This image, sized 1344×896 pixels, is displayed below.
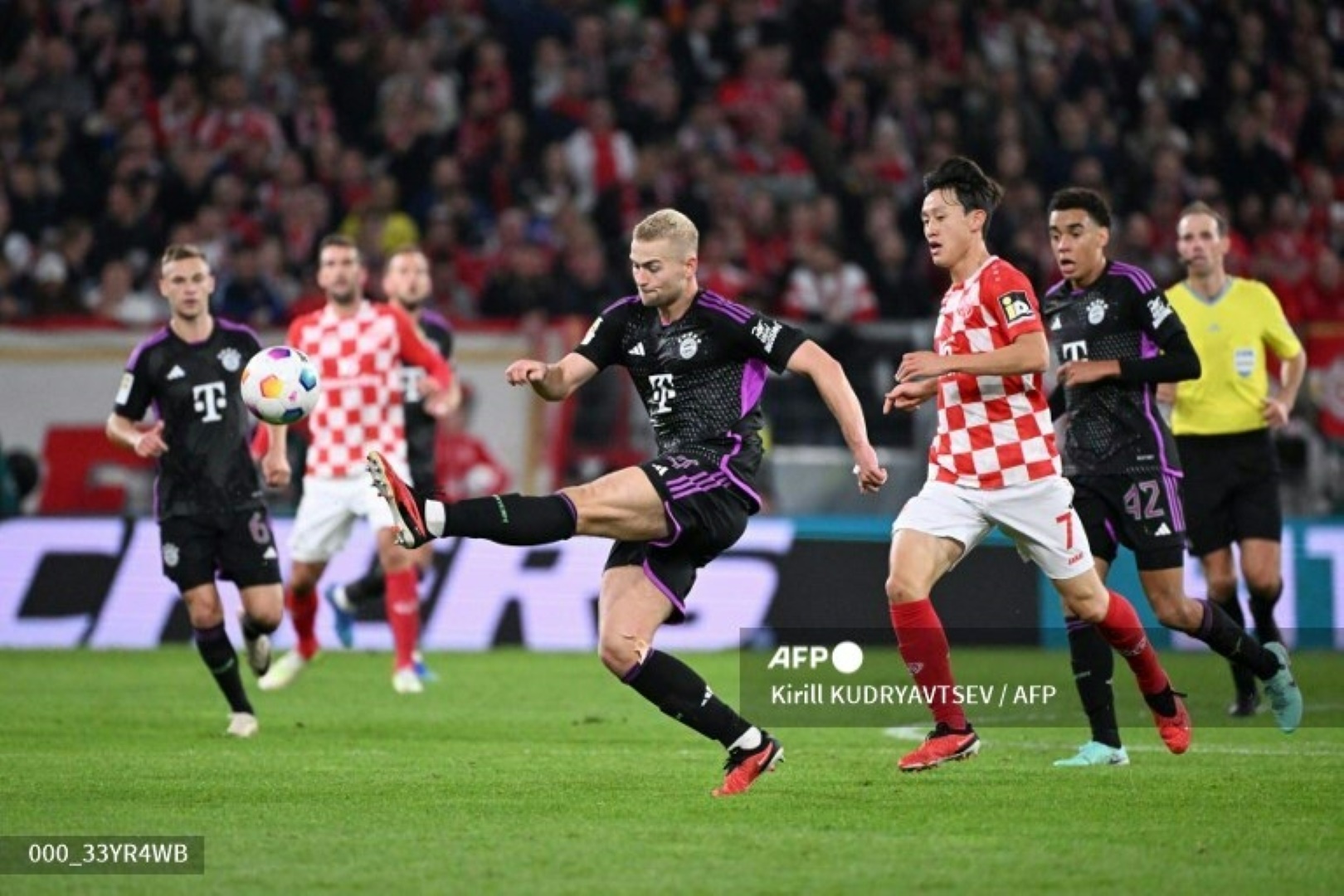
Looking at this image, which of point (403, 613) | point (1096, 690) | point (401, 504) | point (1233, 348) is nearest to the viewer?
point (401, 504)

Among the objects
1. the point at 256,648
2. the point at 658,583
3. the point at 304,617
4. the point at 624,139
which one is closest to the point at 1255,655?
the point at 658,583

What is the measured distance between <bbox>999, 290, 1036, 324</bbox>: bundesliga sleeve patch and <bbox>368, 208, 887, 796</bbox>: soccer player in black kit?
746 millimetres

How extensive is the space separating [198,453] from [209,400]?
10.6 inches

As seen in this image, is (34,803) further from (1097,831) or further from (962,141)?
(962,141)

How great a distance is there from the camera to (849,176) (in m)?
20.2

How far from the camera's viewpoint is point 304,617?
13.1 m

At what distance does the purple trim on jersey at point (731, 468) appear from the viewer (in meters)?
7.82

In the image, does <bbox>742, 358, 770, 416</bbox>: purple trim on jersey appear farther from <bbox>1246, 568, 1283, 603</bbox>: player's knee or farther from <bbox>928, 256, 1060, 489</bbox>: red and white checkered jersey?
<bbox>1246, 568, 1283, 603</bbox>: player's knee

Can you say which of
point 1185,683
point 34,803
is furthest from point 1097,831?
point 1185,683

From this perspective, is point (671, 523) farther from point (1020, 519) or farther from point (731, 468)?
point (1020, 519)

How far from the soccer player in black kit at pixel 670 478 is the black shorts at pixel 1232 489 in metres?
4.22

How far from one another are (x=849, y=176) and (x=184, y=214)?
6179mm

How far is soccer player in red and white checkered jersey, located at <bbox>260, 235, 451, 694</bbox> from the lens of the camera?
12.8 meters

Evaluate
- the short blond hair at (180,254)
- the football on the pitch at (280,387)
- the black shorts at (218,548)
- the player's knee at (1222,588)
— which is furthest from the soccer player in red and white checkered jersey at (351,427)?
the player's knee at (1222,588)
